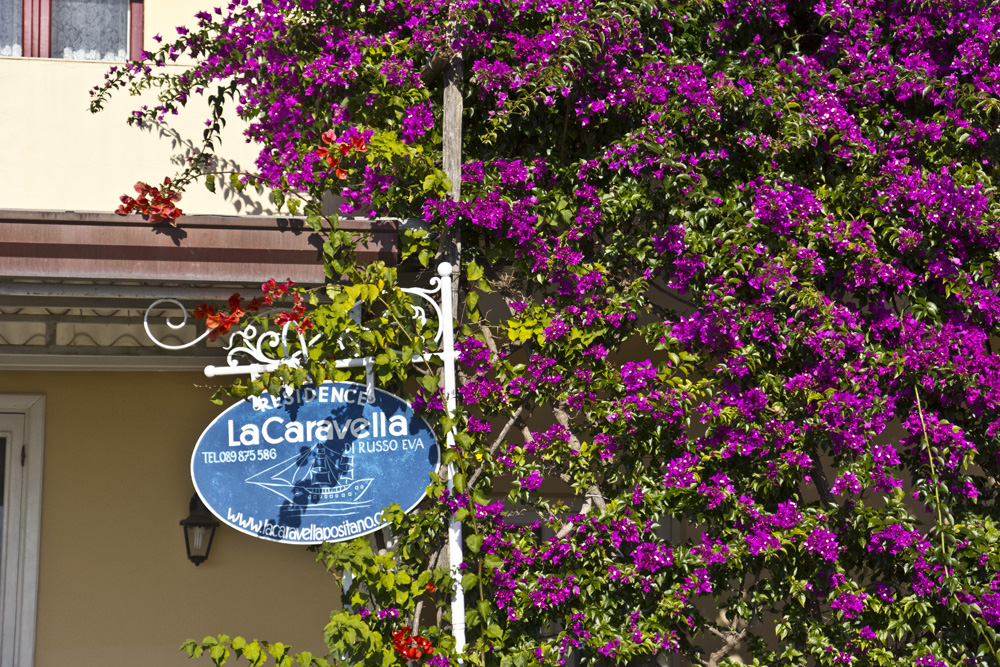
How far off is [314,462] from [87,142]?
1.93 metres

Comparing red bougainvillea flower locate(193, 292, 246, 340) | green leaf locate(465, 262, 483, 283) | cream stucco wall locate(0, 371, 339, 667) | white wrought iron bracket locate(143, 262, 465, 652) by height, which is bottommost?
cream stucco wall locate(0, 371, 339, 667)

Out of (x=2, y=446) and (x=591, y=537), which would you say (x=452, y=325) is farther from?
(x=2, y=446)

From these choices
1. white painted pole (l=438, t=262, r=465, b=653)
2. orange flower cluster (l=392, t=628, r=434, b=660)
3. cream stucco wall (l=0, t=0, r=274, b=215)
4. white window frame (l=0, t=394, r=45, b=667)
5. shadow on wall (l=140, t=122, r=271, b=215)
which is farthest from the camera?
white window frame (l=0, t=394, r=45, b=667)

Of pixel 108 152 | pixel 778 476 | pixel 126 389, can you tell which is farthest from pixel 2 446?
pixel 778 476

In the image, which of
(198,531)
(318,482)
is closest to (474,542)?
(318,482)

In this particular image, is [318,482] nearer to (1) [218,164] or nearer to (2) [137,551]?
(1) [218,164]

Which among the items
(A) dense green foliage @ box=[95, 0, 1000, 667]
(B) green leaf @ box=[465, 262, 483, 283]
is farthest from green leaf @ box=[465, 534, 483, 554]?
(B) green leaf @ box=[465, 262, 483, 283]

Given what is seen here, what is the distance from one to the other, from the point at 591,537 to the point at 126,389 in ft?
9.61

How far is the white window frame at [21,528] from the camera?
472 centimetres

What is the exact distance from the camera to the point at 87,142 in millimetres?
4008

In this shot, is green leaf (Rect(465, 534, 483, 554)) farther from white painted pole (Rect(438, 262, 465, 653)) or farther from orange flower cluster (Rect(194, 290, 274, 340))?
orange flower cluster (Rect(194, 290, 274, 340))

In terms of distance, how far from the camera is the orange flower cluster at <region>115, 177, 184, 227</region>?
121 inches

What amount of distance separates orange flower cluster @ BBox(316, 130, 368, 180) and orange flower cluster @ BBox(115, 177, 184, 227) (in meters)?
0.53

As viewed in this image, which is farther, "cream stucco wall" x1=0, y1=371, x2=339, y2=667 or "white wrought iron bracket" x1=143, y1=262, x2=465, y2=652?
"cream stucco wall" x1=0, y1=371, x2=339, y2=667
